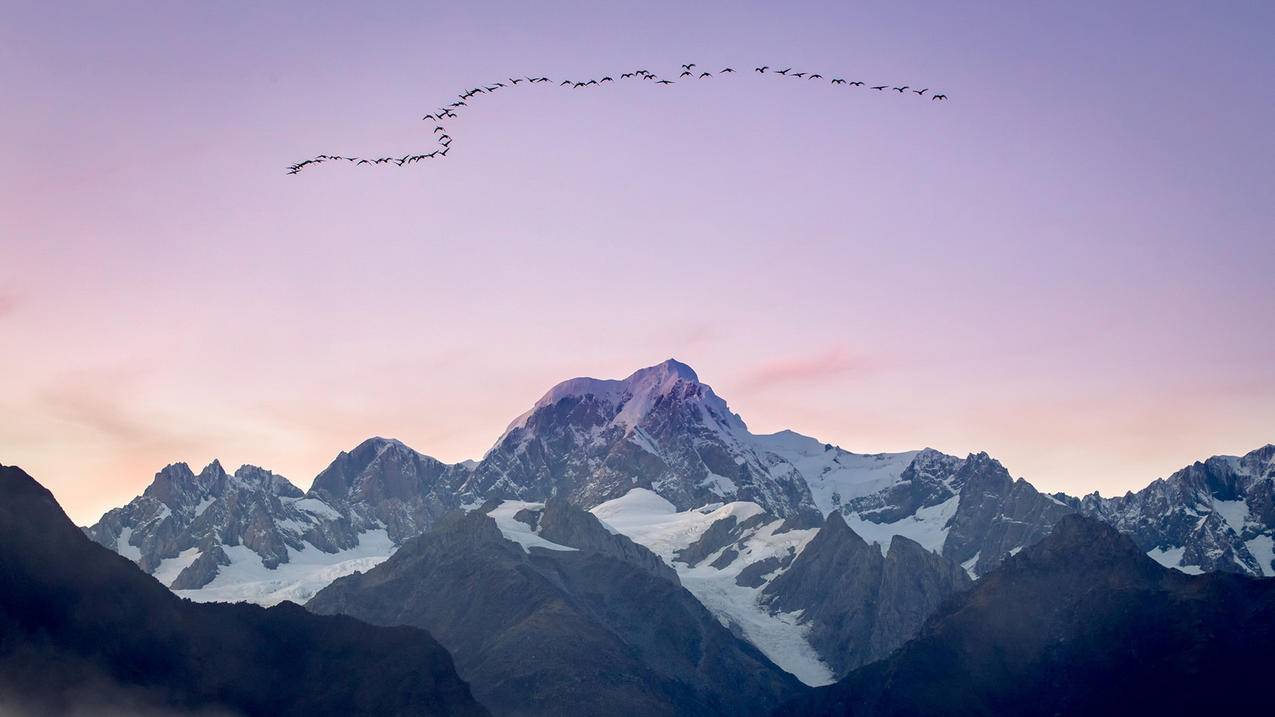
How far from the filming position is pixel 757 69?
19912 centimetres

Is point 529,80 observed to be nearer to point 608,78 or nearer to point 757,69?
point 608,78

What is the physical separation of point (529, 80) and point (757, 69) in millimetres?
25646

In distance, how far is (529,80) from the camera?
645 feet

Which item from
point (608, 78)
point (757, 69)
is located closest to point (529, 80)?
point (608, 78)

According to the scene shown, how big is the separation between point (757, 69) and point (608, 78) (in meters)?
16.8

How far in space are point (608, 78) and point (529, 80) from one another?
347 inches
